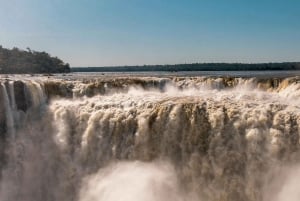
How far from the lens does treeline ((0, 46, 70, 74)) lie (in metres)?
50.8

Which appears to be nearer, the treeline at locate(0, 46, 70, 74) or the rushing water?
the rushing water

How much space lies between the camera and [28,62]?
53.6m

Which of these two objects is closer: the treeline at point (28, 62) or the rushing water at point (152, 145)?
the rushing water at point (152, 145)

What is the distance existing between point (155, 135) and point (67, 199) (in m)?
3.41

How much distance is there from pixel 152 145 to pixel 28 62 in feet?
140

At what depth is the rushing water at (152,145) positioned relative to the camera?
41.3 feet

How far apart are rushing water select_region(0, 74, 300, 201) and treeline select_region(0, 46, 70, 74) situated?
35.0 metres

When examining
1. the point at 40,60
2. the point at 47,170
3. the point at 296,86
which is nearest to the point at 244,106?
the point at 296,86

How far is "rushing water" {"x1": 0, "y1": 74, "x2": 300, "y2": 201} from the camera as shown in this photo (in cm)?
1260

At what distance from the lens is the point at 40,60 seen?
56.0 metres

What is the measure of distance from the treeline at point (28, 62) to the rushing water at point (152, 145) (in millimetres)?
34987

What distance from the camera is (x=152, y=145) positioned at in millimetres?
13977

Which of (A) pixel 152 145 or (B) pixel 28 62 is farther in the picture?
(B) pixel 28 62

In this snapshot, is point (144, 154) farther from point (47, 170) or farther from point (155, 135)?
point (47, 170)
